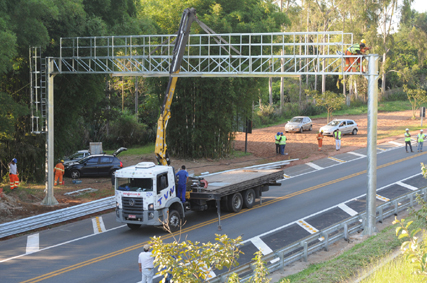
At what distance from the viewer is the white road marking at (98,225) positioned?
55.2 feet

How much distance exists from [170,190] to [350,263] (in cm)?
695

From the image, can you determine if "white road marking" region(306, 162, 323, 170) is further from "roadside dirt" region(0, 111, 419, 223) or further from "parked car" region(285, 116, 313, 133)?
"parked car" region(285, 116, 313, 133)

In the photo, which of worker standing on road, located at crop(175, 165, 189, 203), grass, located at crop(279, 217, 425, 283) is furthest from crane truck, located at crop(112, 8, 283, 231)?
grass, located at crop(279, 217, 425, 283)

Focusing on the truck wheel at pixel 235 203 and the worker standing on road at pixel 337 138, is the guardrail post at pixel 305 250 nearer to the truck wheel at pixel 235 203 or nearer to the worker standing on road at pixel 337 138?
the truck wheel at pixel 235 203

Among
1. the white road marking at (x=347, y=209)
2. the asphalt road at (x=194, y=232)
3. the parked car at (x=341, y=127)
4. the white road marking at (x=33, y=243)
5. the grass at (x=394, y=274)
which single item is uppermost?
the parked car at (x=341, y=127)

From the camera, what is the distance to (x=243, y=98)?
3166cm

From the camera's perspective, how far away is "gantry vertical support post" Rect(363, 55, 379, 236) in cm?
1430

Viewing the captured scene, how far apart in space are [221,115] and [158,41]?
24.8 ft

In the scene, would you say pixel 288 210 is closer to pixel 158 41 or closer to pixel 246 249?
pixel 246 249

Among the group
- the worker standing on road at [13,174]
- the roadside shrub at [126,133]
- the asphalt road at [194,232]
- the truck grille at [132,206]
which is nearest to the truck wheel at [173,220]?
the asphalt road at [194,232]

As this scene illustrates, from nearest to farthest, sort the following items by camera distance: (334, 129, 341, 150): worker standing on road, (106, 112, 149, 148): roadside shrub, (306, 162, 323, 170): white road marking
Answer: (306, 162, 323, 170): white road marking
(334, 129, 341, 150): worker standing on road
(106, 112, 149, 148): roadside shrub

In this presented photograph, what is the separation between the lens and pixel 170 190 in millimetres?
16000

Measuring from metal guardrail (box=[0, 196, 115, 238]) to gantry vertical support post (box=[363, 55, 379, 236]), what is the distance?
10.9 m

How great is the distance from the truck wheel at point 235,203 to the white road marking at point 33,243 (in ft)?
23.8
